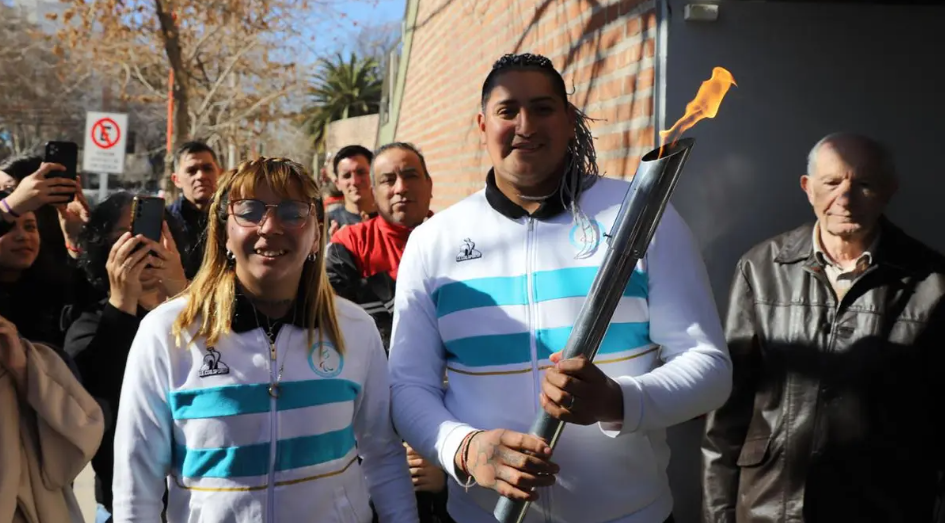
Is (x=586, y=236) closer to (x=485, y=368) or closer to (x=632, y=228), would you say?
(x=485, y=368)

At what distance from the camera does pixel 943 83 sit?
3701 mm

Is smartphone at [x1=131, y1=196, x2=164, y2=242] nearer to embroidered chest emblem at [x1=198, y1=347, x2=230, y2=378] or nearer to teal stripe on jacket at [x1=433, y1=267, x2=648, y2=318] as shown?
embroidered chest emblem at [x1=198, y1=347, x2=230, y2=378]

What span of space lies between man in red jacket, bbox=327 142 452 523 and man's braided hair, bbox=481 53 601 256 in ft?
4.39

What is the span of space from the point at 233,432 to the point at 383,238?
190 cm

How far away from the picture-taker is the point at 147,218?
3.01 metres

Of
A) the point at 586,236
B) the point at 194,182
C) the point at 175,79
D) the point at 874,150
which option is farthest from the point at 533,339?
the point at 175,79

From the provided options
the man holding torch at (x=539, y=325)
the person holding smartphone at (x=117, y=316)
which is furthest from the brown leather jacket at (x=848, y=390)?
the person holding smartphone at (x=117, y=316)

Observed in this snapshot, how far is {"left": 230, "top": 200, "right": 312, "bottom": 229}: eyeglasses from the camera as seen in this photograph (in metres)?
2.32

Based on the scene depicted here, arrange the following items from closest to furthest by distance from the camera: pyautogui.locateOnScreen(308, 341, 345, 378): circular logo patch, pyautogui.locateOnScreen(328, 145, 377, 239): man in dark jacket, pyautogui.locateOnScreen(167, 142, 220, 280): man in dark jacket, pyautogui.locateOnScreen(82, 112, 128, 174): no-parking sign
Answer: pyautogui.locateOnScreen(308, 341, 345, 378): circular logo patch → pyautogui.locateOnScreen(167, 142, 220, 280): man in dark jacket → pyautogui.locateOnScreen(328, 145, 377, 239): man in dark jacket → pyautogui.locateOnScreen(82, 112, 128, 174): no-parking sign

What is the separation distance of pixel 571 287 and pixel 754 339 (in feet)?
4.06

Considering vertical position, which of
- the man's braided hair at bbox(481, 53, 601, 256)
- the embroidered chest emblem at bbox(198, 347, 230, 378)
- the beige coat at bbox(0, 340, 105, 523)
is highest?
the man's braided hair at bbox(481, 53, 601, 256)

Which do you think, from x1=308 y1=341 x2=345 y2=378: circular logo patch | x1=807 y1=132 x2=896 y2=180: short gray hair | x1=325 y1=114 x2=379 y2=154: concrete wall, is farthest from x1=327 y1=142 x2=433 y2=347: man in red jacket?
x1=325 y1=114 x2=379 y2=154: concrete wall

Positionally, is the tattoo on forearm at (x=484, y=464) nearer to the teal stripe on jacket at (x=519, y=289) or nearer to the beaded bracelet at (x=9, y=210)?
the teal stripe on jacket at (x=519, y=289)

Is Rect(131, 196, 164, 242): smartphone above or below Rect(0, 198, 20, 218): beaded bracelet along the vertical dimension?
above
